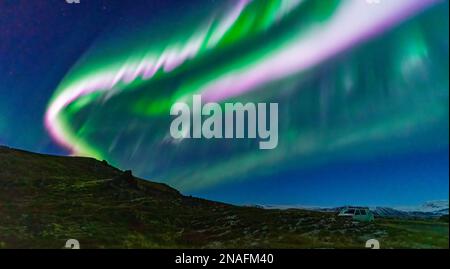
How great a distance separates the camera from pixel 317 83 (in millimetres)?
5066

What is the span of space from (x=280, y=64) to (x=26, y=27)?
259cm

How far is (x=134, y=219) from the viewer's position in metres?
5.10

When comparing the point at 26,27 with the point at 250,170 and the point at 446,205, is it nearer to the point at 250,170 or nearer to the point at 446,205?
the point at 250,170

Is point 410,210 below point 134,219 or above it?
above

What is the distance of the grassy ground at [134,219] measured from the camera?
5004mm

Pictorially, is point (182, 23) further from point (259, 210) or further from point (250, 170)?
point (259, 210)

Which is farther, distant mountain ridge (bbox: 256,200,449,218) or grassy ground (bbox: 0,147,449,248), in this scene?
grassy ground (bbox: 0,147,449,248)

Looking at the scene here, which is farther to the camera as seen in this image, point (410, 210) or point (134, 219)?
point (134, 219)

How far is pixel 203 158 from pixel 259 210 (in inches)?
29.0

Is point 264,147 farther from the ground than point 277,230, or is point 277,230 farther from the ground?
point 264,147

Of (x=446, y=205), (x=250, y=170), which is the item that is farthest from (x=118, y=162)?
(x=446, y=205)

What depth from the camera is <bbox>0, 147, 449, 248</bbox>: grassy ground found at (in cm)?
500
